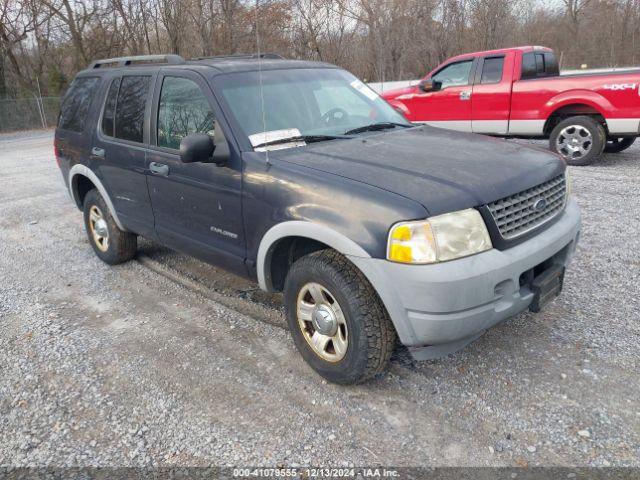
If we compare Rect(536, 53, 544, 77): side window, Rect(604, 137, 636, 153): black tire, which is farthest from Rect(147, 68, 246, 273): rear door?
Rect(604, 137, 636, 153): black tire

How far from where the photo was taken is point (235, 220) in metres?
3.36

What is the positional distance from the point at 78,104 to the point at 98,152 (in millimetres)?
788

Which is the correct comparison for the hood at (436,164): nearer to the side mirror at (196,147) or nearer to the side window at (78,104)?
the side mirror at (196,147)

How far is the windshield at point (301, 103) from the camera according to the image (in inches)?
135

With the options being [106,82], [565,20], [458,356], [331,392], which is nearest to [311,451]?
[331,392]

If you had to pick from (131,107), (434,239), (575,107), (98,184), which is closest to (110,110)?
(131,107)

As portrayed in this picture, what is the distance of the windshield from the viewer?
3.44 metres

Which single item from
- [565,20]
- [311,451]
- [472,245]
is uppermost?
[565,20]

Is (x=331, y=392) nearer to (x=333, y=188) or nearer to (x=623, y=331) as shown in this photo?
(x=333, y=188)

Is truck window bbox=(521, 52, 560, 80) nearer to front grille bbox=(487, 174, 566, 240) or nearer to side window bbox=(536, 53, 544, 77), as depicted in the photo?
side window bbox=(536, 53, 544, 77)

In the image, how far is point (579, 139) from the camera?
8.11 metres

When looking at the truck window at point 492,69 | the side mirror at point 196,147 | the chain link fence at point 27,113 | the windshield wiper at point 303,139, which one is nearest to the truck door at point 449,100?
the truck window at point 492,69

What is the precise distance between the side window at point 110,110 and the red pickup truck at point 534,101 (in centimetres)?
398

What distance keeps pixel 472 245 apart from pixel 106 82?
3737mm
